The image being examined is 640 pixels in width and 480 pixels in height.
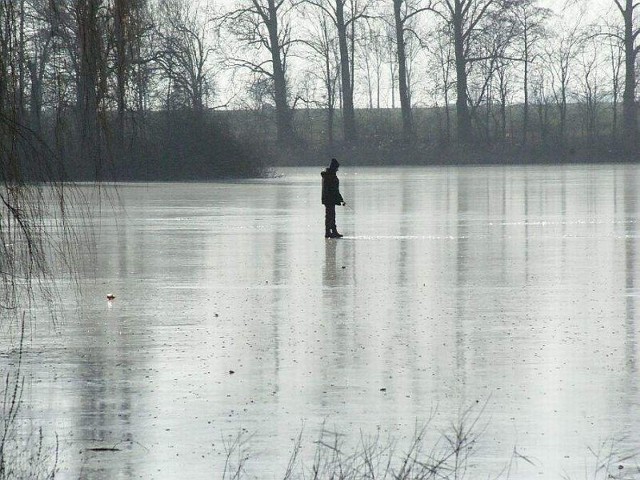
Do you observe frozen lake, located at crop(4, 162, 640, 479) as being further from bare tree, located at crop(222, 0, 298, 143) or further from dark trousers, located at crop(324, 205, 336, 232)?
bare tree, located at crop(222, 0, 298, 143)

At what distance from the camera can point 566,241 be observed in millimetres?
23859

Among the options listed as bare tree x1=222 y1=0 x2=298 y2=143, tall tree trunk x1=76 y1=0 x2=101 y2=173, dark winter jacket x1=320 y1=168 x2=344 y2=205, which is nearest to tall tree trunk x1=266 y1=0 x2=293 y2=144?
bare tree x1=222 y1=0 x2=298 y2=143

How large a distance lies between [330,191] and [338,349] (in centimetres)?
1405

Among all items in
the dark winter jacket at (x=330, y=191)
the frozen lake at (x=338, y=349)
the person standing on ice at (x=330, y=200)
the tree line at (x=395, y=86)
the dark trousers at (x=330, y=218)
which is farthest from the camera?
the tree line at (x=395, y=86)

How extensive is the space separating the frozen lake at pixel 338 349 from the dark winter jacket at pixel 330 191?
27.7 inches

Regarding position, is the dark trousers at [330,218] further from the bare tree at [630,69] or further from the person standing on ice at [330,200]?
the bare tree at [630,69]

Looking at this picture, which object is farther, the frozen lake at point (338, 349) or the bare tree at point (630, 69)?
the bare tree at point (630, 69)

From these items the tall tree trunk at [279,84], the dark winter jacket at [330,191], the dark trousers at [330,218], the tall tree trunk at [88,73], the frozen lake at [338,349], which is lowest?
the frozen lake at [338,349]

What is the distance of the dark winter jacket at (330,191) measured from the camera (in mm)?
25453

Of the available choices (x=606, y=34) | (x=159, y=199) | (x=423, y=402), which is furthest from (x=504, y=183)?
(x=423, y=402)

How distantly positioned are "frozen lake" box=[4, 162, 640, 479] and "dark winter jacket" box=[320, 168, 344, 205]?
0.70 metres

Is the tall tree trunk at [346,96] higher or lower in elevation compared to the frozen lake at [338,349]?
higher

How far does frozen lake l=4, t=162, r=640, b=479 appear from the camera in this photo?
27.6 ft

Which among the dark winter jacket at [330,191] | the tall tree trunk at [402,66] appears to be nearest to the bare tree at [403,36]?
the tall tree trunk at [402,66]
